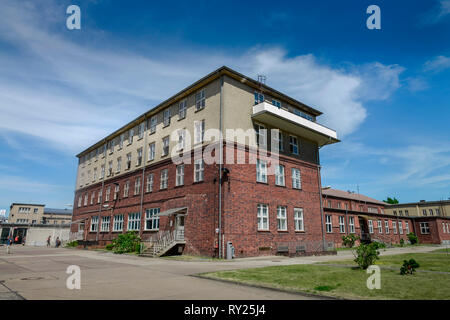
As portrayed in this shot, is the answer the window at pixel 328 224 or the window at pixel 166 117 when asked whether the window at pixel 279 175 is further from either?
the window at pixel 166 117

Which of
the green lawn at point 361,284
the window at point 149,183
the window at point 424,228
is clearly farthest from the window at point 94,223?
the window at point 424,228

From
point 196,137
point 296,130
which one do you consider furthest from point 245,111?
point 296,130

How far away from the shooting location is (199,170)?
72.2ft

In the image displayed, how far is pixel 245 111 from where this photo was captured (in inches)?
878

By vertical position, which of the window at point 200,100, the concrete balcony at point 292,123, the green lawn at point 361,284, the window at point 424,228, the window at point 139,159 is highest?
the window at point 200,100

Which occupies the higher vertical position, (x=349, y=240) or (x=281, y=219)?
(x=281, y=219)

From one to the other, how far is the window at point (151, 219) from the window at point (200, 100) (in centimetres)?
994

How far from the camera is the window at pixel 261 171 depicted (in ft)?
73.2

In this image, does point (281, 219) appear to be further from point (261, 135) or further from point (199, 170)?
point (199, 170)

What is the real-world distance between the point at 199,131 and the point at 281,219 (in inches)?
379

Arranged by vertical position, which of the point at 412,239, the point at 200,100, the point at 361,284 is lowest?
the point at 361,284

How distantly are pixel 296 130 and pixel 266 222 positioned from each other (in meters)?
8.86

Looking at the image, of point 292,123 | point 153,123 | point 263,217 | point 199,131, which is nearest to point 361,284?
point 263,217
